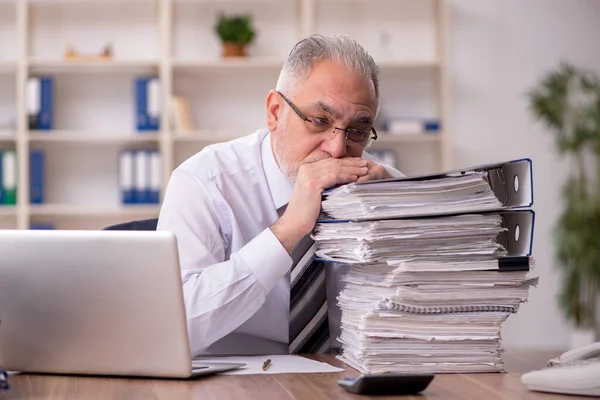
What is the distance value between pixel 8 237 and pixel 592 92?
433 centimetres

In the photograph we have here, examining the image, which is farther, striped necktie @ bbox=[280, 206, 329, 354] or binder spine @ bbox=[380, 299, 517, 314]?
striped necktie @ bbox=[280, 206, 329, 354]

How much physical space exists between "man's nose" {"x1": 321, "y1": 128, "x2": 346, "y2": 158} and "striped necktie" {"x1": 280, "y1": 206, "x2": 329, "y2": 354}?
0.58ft

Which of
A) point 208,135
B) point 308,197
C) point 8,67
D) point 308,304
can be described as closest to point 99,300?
point 308,197

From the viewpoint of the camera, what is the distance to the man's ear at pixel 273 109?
5.97ft

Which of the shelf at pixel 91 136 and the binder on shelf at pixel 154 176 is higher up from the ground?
the shelf at pixel 91 136

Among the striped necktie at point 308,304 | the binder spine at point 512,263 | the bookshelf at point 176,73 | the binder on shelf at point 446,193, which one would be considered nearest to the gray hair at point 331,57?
the striped necktie at point 308,304

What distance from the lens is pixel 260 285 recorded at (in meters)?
1.47

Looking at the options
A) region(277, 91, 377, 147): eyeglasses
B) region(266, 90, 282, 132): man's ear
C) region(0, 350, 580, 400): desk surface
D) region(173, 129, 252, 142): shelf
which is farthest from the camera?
region(173, 129, 252, 142): shelf

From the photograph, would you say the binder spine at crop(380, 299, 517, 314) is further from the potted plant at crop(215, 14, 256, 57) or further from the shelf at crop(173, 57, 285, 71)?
the potted plant at crop(215, 14, 256, 57)

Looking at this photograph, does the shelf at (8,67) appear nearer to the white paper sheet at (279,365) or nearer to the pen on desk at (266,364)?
the white paper sheet at (279,365)

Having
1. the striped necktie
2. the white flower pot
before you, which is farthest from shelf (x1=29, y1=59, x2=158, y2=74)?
the striped necktie

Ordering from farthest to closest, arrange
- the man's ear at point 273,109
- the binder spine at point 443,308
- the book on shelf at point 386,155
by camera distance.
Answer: the book on shelf at point 386,155 < the man's ear at point 273,109 < the binder spine at point 443,308

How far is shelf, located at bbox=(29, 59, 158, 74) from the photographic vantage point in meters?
4.75

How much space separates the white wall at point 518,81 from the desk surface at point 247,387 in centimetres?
394
